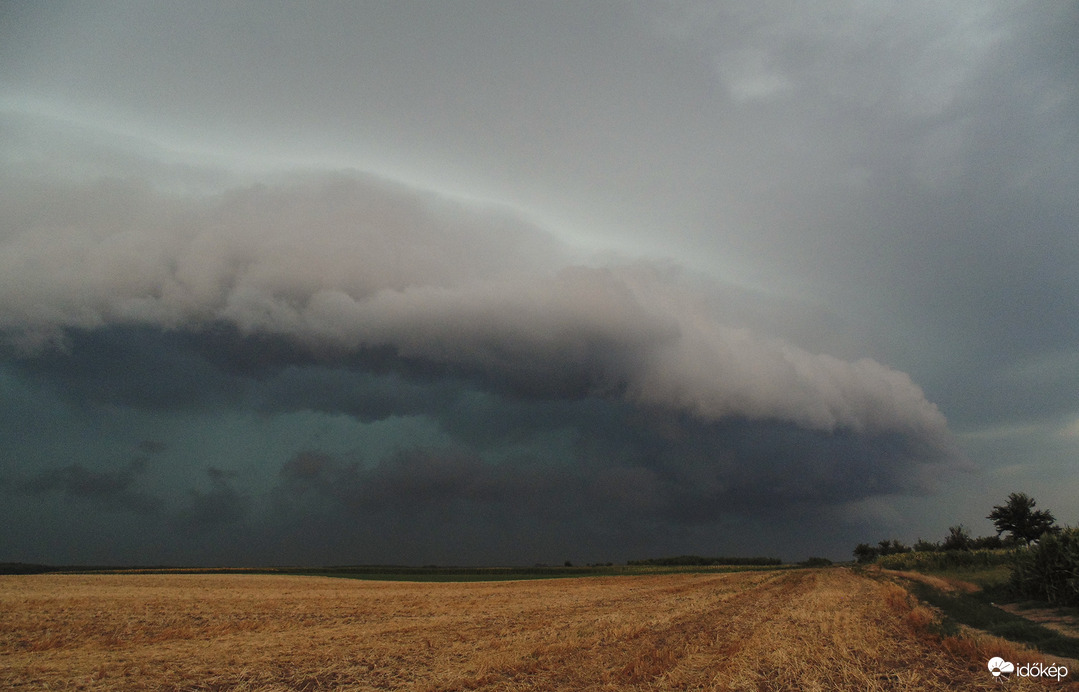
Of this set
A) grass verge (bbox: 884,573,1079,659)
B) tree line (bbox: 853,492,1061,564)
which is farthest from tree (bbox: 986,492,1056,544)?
grass verge (bbox: 884,573,1079,659)

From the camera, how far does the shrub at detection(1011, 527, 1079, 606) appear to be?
95.6 ft

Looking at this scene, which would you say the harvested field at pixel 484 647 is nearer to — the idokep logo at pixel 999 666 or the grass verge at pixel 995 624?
the idokep logo at pixel 999 666

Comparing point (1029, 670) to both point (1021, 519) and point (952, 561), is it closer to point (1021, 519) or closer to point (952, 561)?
point (952, 561)

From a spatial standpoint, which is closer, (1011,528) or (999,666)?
(999,666)

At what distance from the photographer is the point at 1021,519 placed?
324 ft

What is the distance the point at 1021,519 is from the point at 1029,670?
113 m

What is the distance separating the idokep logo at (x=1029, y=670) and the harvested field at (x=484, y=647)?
391mm

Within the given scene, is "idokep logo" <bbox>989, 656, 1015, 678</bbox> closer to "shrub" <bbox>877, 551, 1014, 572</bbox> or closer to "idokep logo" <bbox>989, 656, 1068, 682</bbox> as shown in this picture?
"idokep logo" <bbox>989, 656, 1068, 682</bbox>

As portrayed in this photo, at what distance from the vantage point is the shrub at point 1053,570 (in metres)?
29.1

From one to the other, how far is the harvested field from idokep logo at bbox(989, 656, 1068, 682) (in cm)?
39

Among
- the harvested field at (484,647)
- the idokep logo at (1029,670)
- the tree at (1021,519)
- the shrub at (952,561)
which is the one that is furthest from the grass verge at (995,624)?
the tree at (1021,519)

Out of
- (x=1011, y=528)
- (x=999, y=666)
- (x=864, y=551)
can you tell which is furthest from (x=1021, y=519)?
(x=999, y=666)

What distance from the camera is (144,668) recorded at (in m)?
16.0

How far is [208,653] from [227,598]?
64.9 feet
